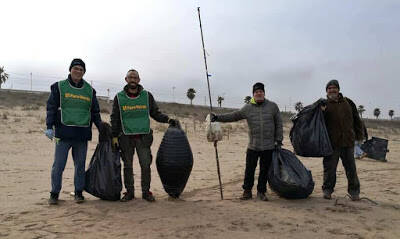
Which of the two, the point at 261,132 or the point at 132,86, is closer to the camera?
the point at 132,86

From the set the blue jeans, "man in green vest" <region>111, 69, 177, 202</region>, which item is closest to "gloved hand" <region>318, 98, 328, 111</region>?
"man in green vest" <region>111, 69, 177, 202</region>

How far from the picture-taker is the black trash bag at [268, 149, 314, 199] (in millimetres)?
5094

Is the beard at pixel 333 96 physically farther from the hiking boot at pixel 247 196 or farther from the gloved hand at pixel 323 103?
the hiking boot at pixel 247 196

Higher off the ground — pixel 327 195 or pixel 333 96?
pixel 333 96

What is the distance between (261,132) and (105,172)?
221 centimetres

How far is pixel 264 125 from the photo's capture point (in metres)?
5.23

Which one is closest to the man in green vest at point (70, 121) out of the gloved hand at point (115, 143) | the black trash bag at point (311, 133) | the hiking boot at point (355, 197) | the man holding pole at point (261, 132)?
the gloved hand at point (115, 143)

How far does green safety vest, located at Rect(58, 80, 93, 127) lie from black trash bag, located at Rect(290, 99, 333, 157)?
9.89ft

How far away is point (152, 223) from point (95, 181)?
1397 mm

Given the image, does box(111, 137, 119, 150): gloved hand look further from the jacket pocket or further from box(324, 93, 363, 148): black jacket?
box(324, 93, 363, 148): black jacket

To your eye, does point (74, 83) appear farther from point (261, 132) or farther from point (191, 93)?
point (191, 93)

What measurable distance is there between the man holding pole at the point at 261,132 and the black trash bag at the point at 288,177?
14 centimetres

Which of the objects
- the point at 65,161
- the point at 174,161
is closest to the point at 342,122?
the point at 174,161

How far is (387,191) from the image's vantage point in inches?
235
